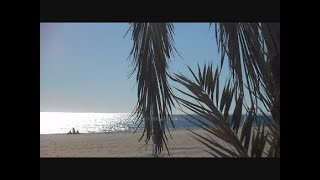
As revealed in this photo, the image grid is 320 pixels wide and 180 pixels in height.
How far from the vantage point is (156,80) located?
148 inches

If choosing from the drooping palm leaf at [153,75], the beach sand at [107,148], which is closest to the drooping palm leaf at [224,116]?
the drooping palm leaf at [153,75]

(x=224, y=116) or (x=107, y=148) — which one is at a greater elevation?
(x=224, y=116)

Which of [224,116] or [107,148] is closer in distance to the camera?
[224,116]

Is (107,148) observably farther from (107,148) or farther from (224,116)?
(224,116)

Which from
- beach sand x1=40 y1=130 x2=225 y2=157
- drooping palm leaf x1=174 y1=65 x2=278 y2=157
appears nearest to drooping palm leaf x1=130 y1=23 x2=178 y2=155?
drooping palm leaf x1=174 y1=65 x2=278 y2=157

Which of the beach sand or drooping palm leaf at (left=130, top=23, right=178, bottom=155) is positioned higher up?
drooping palm leaf at (left=130, top=23, right=178, bottom=155)

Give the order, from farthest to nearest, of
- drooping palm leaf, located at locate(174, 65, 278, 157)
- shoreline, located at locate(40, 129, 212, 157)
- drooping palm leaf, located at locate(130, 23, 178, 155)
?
1. shoreline, located at locate(40, 129, 212, 157)
2. drooping palm leaf, located at locate(130, 23, 178, 155)
3. drooping palm leaf, located at locate(174, 65, 278, 157)

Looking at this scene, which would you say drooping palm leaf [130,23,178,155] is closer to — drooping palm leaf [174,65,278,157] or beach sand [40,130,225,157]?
drooping palm leaf [174,65,278,157]

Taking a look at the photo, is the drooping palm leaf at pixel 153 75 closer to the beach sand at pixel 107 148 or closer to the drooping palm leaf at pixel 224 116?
the drooping palm leaf at pixel 224 116

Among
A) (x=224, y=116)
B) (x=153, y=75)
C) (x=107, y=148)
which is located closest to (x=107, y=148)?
(x=107, y=148)

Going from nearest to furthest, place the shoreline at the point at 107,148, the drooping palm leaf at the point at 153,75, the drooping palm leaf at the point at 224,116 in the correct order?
the drooping palm leaf at the point at 224,116 < the drooping palm leaf at the point at 153,75 < the shoreline at the point at 107,148

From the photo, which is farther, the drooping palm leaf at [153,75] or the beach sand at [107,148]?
the beach sand at [107,148]
